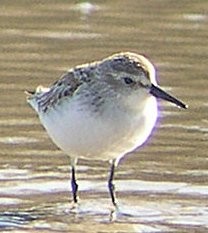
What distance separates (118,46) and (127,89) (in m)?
4.38

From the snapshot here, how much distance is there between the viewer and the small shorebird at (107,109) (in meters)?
9.33

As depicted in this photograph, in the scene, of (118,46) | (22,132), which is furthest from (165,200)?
(118,46)

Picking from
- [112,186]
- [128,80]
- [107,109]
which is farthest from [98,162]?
[128,80]

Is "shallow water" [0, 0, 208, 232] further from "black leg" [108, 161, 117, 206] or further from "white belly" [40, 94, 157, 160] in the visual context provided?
"white belly" [40, 94, 157, 160]

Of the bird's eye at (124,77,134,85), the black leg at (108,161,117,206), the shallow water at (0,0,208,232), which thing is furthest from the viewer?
the black leg at (108,161,117,206)

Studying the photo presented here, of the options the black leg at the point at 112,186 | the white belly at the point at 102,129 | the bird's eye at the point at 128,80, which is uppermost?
the bird's eye at the point at 128,80

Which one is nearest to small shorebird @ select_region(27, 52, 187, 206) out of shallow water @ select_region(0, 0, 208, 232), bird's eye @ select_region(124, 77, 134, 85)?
bird's eye @ select_region(124, 77, 134, 85)

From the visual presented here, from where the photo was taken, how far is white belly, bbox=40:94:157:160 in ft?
30.7

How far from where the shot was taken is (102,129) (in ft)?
30.6

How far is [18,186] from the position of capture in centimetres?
984

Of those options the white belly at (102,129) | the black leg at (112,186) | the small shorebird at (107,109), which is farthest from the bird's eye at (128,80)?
the black leg at (112,186)

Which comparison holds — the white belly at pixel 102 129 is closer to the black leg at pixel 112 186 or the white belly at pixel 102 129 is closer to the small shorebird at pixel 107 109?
the small shorebird at pixel 107 109

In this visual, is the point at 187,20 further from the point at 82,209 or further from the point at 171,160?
the point at 82,209

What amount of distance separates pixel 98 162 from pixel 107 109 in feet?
4.30
